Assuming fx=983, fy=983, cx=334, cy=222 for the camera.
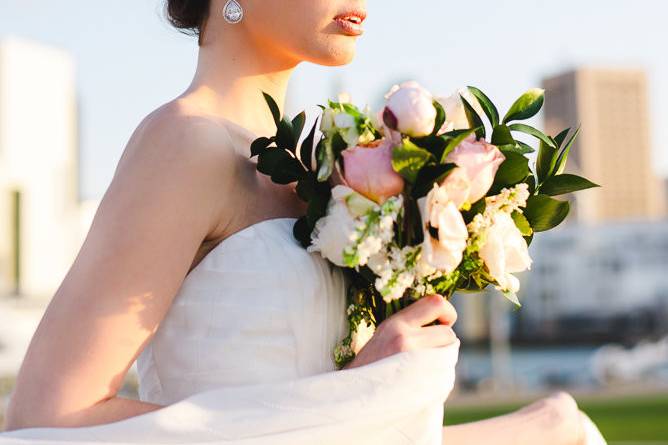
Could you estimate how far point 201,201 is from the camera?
1.86m

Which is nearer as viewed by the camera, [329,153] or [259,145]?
[329,153]

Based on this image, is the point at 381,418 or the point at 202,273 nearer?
the point at 381,418

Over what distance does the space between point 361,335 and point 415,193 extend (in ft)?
1.17

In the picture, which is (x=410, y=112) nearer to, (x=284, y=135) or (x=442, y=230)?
(x=442, y=230)

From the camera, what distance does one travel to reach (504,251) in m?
1.92

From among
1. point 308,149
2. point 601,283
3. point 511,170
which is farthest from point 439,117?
point 601,283

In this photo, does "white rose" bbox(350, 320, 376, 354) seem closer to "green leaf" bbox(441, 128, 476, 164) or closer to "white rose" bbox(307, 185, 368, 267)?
"white rose" bbox(307, 185, 368, 267)

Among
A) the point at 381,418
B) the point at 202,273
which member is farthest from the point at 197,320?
the point at 381,418

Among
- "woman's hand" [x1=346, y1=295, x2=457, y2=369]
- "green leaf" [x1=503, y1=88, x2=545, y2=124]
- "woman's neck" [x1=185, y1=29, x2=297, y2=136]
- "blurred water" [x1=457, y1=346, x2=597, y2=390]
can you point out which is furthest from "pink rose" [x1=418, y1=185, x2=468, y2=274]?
"blurred water" [x1=457, y1=346, x2=597, y2=390]

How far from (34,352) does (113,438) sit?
0.74 feet

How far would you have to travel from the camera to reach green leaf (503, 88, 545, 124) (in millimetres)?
2039

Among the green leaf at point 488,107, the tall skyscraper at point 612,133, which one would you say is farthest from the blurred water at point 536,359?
the green leaf at point 488,107

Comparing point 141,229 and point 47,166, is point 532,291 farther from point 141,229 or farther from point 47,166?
point 141,229

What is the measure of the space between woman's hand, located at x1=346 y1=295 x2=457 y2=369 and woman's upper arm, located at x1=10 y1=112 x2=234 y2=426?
38 centimetres
